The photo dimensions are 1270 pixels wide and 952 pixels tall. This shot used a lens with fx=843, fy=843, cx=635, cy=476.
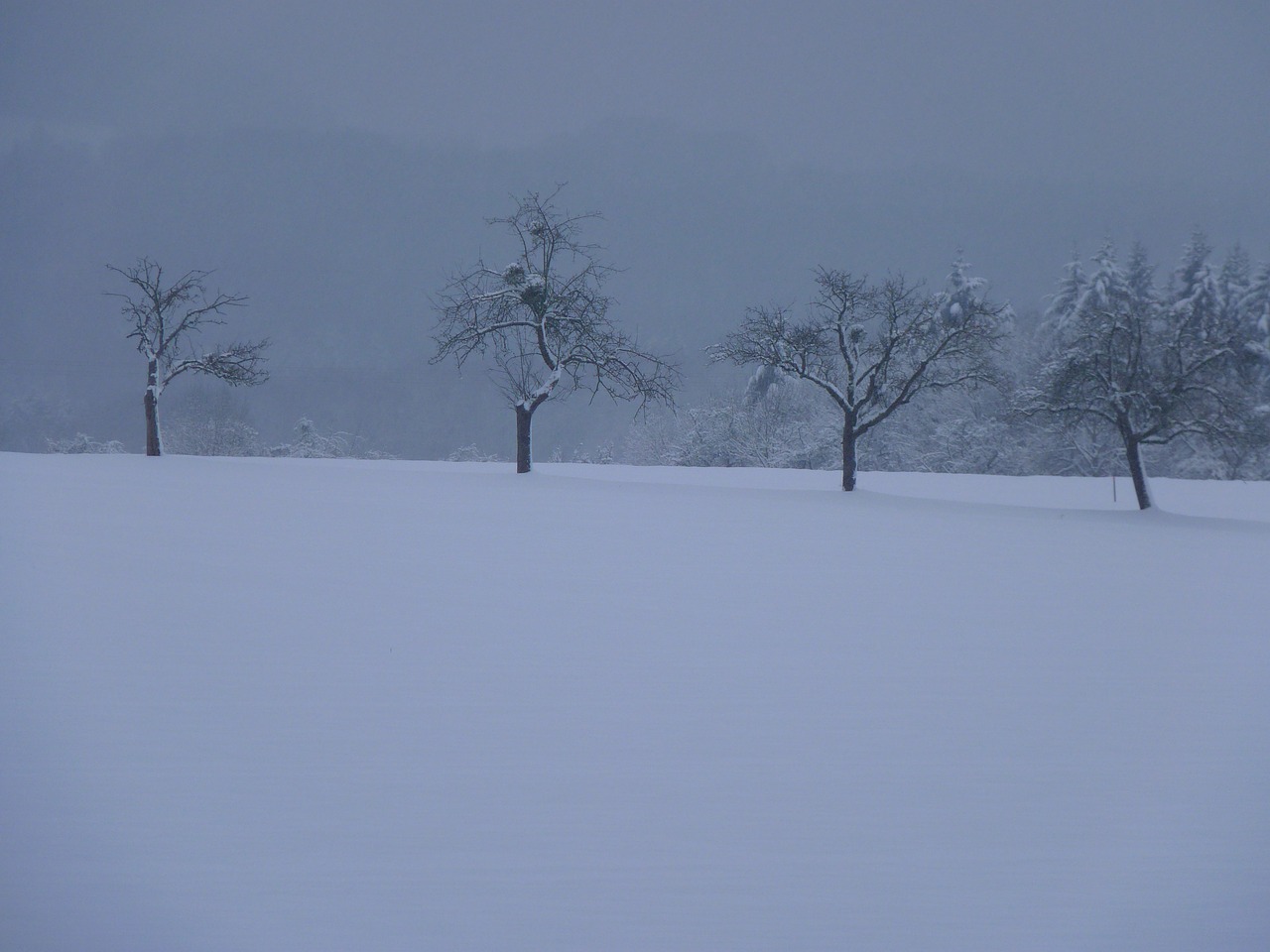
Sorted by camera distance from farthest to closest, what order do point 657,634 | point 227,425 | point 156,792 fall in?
point 227,425
point 657,634
point 156,792

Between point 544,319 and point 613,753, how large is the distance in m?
19.2

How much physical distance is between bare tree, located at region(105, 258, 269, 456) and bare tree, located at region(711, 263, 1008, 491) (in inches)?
616

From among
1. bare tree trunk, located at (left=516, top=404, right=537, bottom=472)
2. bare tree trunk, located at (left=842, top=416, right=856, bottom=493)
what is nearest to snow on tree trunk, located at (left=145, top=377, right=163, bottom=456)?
bare tree trunk, located at (left=516, top=404, right=537, bottom=472)

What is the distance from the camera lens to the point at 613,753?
4.88 meters

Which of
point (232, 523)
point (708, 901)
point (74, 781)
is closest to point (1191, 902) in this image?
point (708, 901)

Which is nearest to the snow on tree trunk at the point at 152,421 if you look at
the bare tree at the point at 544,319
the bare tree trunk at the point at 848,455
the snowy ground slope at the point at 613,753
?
the bare tree at the point at 544,319

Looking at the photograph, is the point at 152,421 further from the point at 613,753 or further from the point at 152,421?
the point at 613,753

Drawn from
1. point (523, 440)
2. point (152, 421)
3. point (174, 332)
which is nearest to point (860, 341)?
point (523, 440)

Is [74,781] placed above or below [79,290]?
below

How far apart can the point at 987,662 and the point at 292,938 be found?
5.36 m

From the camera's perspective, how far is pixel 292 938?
3365 mm

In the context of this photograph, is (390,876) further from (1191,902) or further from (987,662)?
(987,662)

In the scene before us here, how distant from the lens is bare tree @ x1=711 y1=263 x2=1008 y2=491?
879 inches

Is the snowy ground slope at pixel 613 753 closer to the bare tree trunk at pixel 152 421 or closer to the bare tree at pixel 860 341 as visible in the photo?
the bare tree at pixel 860 341
